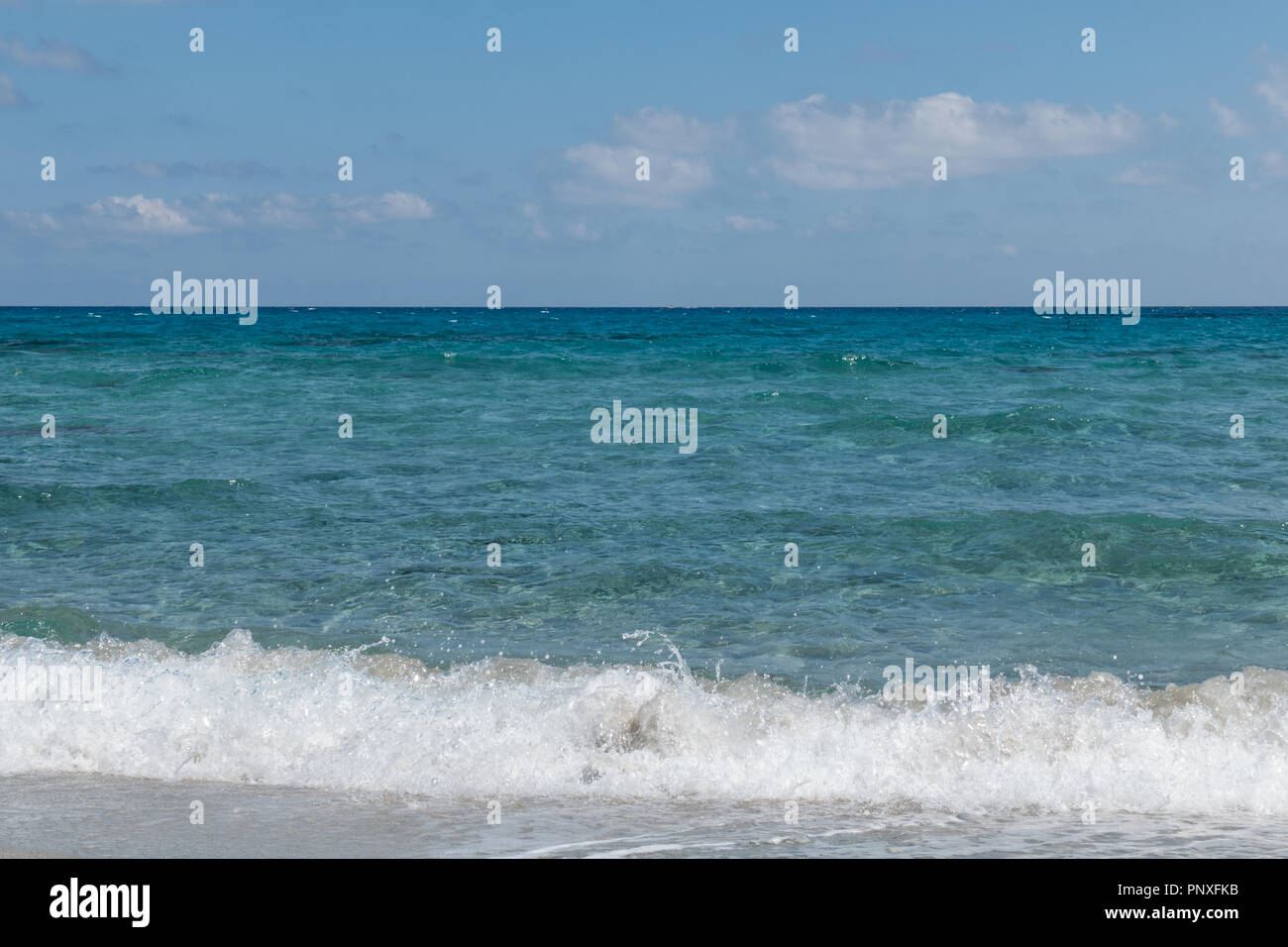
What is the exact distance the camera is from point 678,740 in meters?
6.18

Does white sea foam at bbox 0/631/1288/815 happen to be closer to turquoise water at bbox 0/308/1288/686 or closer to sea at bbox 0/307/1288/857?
sea at bbox 0/307/1288/857

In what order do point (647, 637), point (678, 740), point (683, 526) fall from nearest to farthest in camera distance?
point (678, 740) < point (647, 637) < point (683, 526)

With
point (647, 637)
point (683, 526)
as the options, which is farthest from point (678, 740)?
point (683, 526)

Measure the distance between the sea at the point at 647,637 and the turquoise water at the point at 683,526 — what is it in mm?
57

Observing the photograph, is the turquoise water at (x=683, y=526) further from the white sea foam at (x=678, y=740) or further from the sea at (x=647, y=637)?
the white sea foam at (x=678, y=740)

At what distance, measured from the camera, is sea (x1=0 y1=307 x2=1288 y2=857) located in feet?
17.6

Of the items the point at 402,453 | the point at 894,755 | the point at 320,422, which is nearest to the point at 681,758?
the point at 894,755

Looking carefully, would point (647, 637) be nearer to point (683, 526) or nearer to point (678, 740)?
point (678, 740)

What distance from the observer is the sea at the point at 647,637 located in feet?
17.6

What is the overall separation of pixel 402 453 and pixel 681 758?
9938 millimetres

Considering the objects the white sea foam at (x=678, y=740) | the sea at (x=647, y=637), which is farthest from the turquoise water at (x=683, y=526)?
the white sea foam at (x=678, y=740)

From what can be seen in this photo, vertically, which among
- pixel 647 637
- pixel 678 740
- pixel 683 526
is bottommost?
pixel 678 740

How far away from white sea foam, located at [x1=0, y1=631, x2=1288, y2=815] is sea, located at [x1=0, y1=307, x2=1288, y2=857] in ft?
0.08

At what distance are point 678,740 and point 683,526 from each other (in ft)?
16.5
